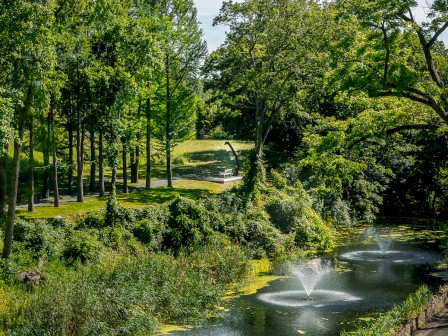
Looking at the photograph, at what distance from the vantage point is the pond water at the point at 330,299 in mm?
20469

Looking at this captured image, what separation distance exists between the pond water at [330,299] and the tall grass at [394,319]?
1.95m

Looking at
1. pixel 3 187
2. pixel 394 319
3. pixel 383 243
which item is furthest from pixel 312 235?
pixel 3 187

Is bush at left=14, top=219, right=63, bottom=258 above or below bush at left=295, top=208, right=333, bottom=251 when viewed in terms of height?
above

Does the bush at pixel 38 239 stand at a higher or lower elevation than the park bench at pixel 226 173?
lower

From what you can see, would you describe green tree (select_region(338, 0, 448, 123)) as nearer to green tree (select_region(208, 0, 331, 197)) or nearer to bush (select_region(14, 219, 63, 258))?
bush (select_region(14, 219, 63, 258))

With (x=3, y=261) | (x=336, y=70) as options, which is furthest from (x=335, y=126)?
(x=3, y=261)

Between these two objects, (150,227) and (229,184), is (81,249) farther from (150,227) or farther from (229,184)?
(229,184)

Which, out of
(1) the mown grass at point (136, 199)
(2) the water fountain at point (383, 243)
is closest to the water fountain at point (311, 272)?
(2) the water fountain at point (383, 243)

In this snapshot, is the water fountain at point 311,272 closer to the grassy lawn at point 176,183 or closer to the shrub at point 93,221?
the shrub at point 93,221

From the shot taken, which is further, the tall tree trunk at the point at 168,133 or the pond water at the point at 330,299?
the tall tree trunk at the point at 168,133

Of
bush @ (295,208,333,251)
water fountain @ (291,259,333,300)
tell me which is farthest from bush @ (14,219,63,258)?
bush @ (295,208,333,251)

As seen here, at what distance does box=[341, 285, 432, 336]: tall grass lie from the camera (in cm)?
1669

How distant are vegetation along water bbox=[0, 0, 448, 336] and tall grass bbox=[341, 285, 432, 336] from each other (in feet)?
0.47

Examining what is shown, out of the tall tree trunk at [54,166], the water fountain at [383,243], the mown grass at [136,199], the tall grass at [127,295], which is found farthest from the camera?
the tall tree trunk at [54,166]
